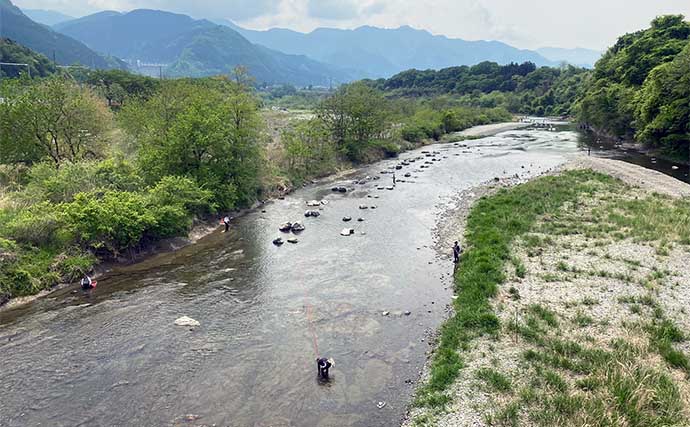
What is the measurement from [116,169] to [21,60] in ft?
327

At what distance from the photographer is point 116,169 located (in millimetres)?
32750

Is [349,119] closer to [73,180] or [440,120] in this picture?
[440,120]

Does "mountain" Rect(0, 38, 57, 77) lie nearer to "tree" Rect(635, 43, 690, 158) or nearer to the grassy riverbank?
the grassy riverbank

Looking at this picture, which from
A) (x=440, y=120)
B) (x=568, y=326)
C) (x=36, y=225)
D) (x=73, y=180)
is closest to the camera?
(x=568, y=326)

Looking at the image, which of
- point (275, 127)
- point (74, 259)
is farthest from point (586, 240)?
point (275, 127)

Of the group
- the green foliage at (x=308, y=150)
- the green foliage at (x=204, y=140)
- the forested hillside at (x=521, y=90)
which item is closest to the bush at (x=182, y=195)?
the green foliage at (x=204, y=140)

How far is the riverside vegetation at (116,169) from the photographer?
24.8 metres

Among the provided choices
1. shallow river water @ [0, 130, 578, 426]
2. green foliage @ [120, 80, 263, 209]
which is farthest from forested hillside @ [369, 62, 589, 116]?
shallow river water @ [0, 130, 578, 426]

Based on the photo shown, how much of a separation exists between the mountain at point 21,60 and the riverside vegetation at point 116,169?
260ft

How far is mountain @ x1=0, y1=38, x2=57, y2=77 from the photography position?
4003 inches

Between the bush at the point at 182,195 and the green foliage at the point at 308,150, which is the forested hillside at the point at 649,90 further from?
the bush at the point at 182,195

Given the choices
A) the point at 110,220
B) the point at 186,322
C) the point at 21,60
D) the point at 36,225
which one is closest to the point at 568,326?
the point at 186,322

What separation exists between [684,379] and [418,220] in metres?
24.5

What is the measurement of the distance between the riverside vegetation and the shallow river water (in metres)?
2.26
